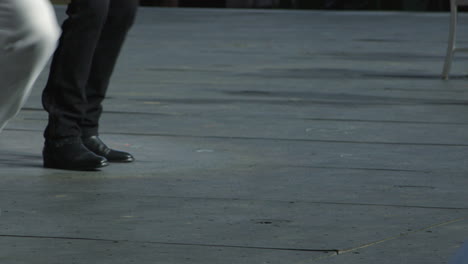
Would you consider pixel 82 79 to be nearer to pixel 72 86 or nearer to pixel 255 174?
pixel 72 86

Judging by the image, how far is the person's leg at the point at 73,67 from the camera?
4801 mm

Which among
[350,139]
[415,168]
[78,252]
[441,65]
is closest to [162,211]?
[78,252]

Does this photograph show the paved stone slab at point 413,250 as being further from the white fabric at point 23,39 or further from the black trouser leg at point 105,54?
the black trouser leg at point 105,54

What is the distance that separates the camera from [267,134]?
20.9ft

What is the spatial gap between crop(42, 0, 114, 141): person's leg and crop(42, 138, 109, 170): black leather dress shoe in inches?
1.2

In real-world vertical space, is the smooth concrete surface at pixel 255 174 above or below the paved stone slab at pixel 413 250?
below

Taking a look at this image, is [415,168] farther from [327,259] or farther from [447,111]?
[447,111]

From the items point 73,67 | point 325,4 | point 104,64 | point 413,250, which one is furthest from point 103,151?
point 325,4

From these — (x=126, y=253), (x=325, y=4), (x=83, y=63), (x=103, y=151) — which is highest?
(x=83, y=63)

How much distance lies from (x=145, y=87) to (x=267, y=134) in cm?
296

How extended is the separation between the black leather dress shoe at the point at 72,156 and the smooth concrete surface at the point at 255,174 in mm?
76

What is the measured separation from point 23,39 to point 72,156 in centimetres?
251

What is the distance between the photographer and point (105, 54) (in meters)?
5.11

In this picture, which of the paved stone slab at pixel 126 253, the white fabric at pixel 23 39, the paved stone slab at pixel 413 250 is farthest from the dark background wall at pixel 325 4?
the white fabric at pixel 23 39
